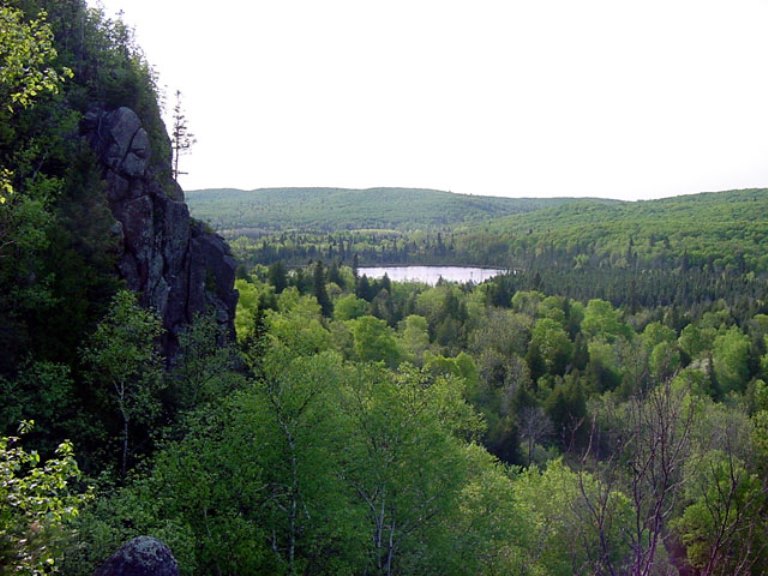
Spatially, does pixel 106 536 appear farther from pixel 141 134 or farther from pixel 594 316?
pixel 594 316

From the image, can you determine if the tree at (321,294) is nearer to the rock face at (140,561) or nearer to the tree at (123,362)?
the tree at (123,362)

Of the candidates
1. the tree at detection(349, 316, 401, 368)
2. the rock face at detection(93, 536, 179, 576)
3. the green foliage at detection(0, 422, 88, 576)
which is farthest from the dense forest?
the tree at detection(349, 316, 401, 368)

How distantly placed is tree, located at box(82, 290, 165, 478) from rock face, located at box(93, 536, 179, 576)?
10.9 meters

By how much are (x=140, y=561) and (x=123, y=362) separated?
12.6 meters

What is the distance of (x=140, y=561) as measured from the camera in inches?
431

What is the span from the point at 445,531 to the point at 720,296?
120341mm

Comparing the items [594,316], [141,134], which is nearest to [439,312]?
[594,316]

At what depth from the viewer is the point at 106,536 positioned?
13516mm

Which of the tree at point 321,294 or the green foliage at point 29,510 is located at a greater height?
the green foliage at point 29,510

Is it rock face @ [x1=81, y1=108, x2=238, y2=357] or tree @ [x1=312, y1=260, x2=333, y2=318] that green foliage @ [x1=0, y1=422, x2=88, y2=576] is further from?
tree @ [x1=312, y1=260, x2=333, y2=318]

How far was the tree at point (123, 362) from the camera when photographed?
21891mm

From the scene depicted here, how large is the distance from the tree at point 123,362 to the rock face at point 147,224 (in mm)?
6157

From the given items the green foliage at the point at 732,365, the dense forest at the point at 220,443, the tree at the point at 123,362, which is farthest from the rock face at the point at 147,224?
the green foliage at the point at 732,365

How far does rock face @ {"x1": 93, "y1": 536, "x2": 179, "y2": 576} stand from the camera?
10891 mm
